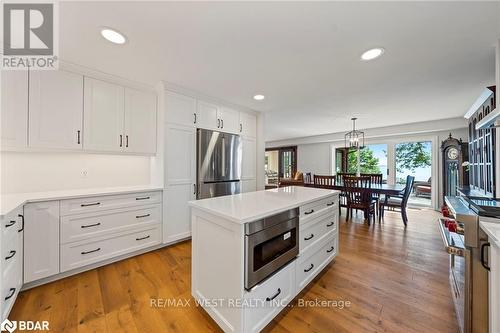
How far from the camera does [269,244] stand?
1.39m

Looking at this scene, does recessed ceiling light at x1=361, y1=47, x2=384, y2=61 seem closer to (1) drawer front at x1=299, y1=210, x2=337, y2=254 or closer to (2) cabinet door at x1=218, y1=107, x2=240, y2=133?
(1) drawer front at x1=299, y1=210, x2=337, y2=254

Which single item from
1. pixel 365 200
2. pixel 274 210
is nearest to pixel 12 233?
pixel 274 210

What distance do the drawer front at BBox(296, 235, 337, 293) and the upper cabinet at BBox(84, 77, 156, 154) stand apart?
94.9 inches

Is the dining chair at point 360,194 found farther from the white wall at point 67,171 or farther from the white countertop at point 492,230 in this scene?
the white wall at point 67,171

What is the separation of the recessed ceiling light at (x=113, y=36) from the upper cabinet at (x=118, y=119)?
0.88 m

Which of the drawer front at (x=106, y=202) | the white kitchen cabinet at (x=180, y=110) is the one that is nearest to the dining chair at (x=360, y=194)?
the white kitchen cabinet at (x=180, y=110)

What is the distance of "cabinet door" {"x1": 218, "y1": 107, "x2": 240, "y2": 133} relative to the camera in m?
3.39

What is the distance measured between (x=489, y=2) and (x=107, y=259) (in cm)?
400

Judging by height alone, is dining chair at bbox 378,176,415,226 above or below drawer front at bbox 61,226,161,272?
above

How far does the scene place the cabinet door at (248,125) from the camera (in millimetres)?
3738

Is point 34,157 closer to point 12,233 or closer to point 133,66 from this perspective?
point 12,233

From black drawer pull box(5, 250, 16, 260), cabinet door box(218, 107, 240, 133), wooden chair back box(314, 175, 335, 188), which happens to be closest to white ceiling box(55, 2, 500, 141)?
cabinet door box(218, 107, 240, 133)

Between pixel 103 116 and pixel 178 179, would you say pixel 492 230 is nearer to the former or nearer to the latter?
pixel 178 179

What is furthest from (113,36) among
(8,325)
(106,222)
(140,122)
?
(8,325)
